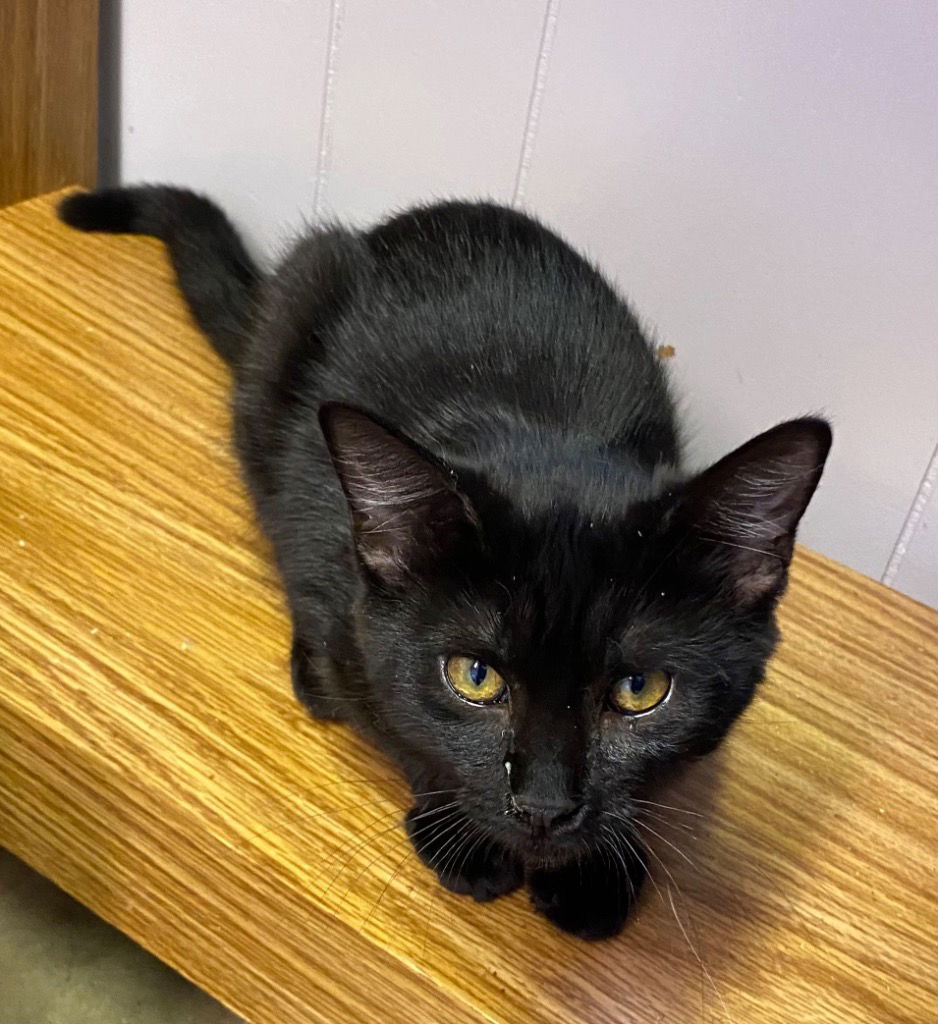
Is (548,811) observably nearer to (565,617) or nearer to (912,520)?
(565,617)

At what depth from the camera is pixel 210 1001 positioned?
1089mm

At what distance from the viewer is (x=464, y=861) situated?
774 mm

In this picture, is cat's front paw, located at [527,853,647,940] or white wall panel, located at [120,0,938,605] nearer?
cat's front paw, located at [527,853,647,940]

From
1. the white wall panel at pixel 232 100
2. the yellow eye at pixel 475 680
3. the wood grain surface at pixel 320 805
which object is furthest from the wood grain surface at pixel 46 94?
the yellow eye at pixel 475 680

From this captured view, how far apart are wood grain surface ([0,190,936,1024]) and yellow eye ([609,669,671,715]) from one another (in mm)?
203

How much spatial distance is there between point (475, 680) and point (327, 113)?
0.80 m

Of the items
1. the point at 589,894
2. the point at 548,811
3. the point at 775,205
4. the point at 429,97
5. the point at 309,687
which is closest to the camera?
the point at 548,811

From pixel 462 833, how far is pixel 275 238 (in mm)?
843

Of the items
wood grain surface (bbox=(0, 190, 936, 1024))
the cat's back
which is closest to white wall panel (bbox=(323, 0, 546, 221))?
the cat's back

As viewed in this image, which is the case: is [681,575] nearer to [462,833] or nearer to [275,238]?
[462,833]

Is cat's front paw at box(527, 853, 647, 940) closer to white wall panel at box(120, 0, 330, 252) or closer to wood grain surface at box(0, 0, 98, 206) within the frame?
white wall panel at box(120, 0, 330, 252)

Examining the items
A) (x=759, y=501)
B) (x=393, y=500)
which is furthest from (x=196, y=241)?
(x=759, y=501)

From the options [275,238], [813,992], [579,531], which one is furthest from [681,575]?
[275,238]

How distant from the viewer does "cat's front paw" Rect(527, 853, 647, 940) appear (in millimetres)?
760
